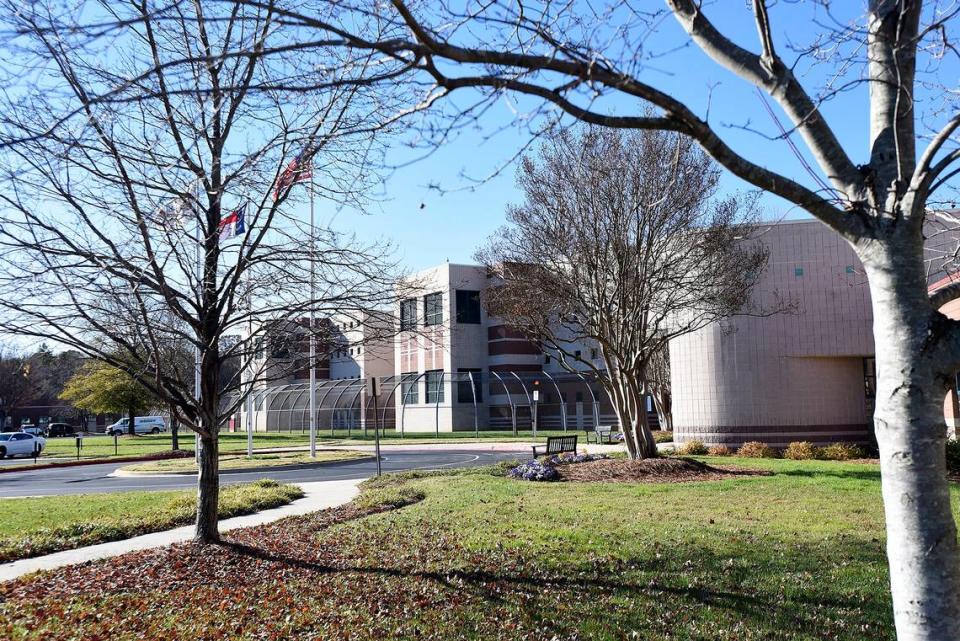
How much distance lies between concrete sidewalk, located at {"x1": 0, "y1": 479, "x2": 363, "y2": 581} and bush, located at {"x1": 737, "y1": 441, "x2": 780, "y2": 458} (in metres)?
13.1

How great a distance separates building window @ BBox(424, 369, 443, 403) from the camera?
54.1m

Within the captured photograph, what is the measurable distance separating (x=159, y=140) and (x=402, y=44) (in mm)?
6791

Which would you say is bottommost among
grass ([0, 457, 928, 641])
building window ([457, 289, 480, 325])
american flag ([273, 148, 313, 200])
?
grass ([0, 457, 928, 641])

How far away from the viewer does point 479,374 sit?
54.3m

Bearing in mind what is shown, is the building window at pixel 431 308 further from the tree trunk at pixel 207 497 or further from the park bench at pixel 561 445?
the park bench at pixel 561 445

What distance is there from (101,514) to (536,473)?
9.31 metres

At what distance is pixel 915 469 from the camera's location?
3566 millimetres

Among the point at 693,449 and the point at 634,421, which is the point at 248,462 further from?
the point at 693,449

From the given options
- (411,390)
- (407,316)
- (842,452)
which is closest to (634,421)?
(842,452)

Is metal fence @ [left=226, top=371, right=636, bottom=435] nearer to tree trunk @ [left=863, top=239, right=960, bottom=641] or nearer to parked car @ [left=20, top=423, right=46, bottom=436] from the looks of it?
parked car @ [left=20, top=423, right=46, bottom=436]

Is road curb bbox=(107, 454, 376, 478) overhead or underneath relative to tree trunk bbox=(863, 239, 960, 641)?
underneath

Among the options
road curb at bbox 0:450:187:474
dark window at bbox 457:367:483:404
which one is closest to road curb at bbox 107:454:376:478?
road curb at bbox 0:450:187:474

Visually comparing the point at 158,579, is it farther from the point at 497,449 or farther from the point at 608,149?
the point at 497,449

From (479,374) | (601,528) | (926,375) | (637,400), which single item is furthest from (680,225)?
(479,374)
